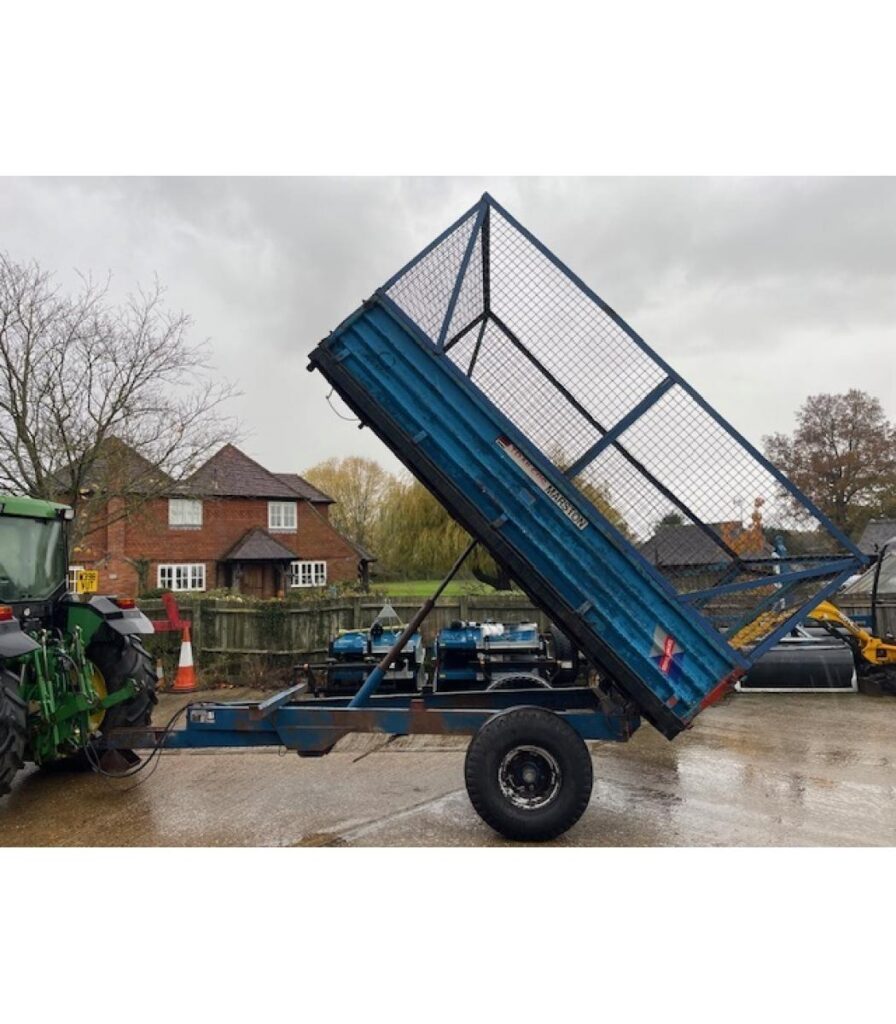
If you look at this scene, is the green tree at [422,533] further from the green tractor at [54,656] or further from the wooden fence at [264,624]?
the green tractor at [54,656]

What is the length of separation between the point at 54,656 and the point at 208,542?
2156 centimetres

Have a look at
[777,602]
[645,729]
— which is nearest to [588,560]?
[777,602]

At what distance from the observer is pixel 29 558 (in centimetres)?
578

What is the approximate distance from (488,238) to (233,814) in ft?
13.7

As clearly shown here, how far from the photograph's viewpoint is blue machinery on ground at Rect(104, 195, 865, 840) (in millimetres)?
4316

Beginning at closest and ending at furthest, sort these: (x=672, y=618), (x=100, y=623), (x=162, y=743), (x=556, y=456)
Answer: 1. (x=672, y=618)
2. (x=556, y=456)
3. (x=162, y=743)
4. (x=100, y=623)

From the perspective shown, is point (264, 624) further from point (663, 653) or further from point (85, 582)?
point (663, 653)

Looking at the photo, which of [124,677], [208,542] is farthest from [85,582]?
[208,542]

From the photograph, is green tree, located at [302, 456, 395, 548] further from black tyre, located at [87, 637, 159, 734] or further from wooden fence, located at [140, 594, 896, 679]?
black tyre, located at [87, 637, 159, 734]

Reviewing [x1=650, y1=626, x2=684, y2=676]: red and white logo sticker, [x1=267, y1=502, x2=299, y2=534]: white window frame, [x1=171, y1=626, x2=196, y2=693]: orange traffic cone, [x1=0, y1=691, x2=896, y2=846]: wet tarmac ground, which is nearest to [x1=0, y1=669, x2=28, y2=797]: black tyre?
[x1=0, y1=691, x2=896, y2=846]: wet tarmac ground

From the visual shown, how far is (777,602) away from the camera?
4.68 metres

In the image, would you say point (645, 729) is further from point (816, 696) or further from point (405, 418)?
point (405, 418)

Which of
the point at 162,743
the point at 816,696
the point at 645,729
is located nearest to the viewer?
the point at 162,743

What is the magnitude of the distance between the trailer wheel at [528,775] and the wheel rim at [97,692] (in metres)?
3.35
